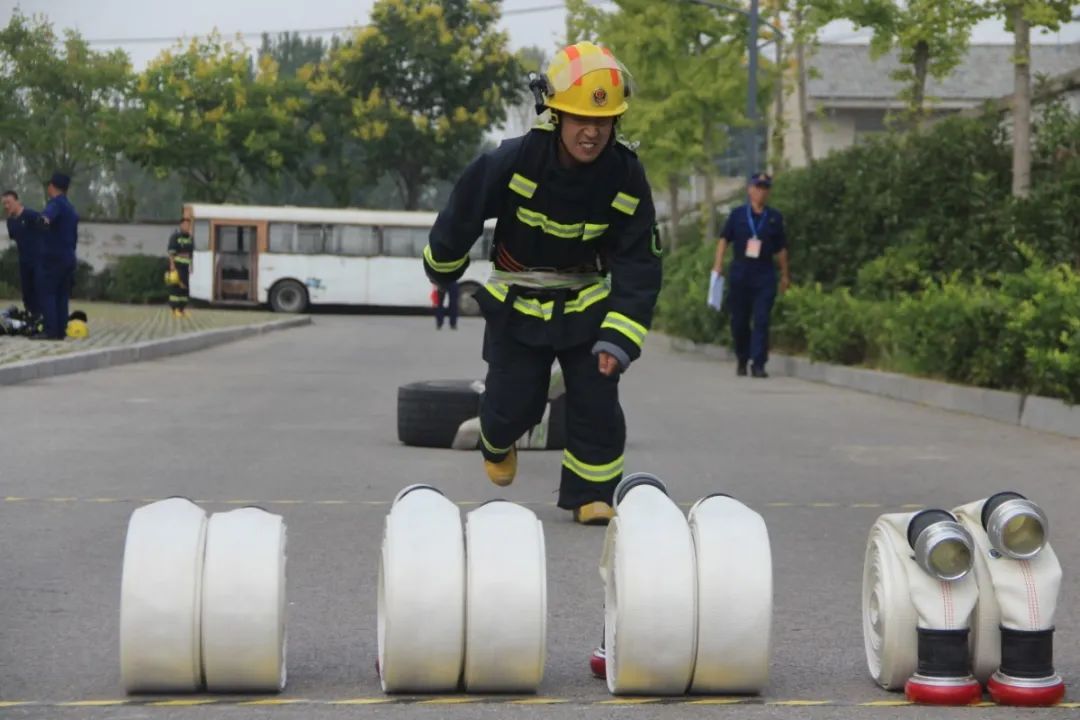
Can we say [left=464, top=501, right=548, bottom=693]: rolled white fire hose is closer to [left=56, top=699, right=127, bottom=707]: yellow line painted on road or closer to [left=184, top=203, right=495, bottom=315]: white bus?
[left=56, top=699, right=127, bottom=707]: yellow line painted on road

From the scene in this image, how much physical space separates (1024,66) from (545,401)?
10997 millimetres

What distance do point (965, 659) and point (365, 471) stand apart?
5.73 metres

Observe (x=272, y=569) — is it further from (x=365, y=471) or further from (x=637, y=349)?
(x=365, y=471)

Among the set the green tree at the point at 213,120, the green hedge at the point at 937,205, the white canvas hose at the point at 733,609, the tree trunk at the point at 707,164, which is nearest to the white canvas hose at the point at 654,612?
the white canvas hose at the point at 733,609

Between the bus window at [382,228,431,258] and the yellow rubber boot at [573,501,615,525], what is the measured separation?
41.6 m

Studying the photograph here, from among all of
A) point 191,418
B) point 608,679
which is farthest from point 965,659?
point 191,418

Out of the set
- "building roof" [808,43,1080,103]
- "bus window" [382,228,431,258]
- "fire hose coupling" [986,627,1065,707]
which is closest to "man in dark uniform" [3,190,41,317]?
"fire hose coupling" [986,627,1065,707]

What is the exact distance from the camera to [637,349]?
7.06 meters

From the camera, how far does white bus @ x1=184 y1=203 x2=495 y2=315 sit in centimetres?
4800

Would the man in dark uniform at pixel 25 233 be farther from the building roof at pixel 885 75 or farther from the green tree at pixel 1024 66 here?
the building roof at pixel 885 75

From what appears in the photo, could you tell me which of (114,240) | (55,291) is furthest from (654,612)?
(114,240)

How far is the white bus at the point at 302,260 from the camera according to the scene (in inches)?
1890

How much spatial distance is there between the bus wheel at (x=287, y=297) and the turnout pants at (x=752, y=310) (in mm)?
29340

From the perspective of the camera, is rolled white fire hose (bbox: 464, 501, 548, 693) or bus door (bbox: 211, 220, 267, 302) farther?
bus door (bbox: 211, 220, 267, 302)
